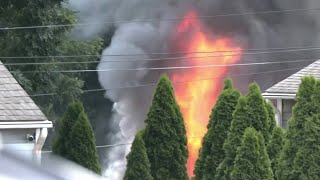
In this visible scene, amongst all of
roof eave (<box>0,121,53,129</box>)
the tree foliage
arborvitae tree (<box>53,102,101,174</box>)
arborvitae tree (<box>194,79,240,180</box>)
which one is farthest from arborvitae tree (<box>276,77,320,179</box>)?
the tree foliage

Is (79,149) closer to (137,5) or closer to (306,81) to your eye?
(306,81)

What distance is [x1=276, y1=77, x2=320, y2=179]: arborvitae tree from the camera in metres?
12.1

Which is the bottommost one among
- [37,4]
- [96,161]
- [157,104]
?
[96,161]

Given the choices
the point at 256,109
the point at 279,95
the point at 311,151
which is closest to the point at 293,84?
the point at 279,95

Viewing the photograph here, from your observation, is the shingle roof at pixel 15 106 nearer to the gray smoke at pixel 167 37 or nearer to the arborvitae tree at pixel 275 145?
the arborvitae tree at pixel 275 145

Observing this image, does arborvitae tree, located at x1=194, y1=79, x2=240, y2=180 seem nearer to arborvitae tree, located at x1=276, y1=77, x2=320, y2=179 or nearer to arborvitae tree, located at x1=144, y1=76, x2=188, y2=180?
arborvitae tree, located at x1=144, y1=76, x2=188, y2=180

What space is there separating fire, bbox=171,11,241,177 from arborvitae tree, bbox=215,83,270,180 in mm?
7930

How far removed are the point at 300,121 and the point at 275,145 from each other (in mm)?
1337

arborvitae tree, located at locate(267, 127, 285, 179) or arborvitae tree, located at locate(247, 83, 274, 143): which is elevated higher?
arborvitae tree, located at locate(247, 83, 274, 143)

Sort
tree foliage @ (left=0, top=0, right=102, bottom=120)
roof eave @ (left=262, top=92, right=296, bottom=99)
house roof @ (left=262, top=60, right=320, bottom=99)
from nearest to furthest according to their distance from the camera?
1. roof eave @ (left=262, top=92, right=296, bottom=99)
2. house roof @ (left=262, top=60, right=320, bottom=99)
3. tree foliage @ (left=0, top=0, right=102, bottom=120)

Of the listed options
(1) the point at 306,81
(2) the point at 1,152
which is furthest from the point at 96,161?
(2) the point at 1,152

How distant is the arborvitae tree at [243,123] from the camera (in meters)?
13.3

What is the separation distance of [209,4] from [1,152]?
66.9 feet

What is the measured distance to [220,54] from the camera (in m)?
22.4
